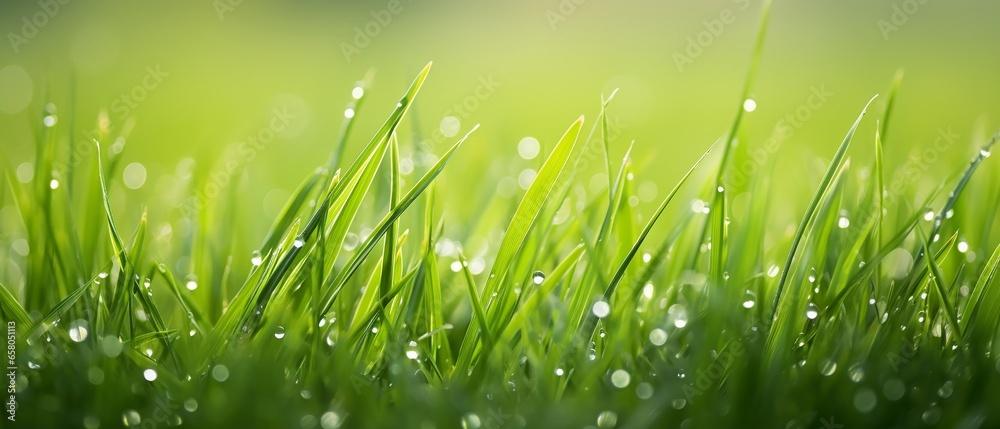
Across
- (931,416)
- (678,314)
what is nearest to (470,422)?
(678,314)

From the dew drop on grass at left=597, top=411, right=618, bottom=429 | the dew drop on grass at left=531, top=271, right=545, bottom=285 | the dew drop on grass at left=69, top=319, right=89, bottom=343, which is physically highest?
the dew drop on grass at left=531, top=271, right=545, bottom=285

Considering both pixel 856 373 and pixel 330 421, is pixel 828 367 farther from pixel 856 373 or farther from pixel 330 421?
pixel 330 421

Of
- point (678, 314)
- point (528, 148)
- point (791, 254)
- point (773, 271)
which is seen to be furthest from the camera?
point (528, 148)

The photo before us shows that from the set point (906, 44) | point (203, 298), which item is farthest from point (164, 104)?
point (906, 44)

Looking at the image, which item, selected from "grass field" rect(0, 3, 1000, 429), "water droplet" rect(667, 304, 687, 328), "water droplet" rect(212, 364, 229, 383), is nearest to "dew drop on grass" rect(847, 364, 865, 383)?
"grass field" rect(0, 3, 1000, 429)

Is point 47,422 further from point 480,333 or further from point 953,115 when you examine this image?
point 953,115

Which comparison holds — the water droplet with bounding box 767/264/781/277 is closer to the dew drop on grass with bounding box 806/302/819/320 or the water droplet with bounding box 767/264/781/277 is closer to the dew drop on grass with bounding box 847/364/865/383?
the dew drop on grass with bounding box 806/302/819/320
